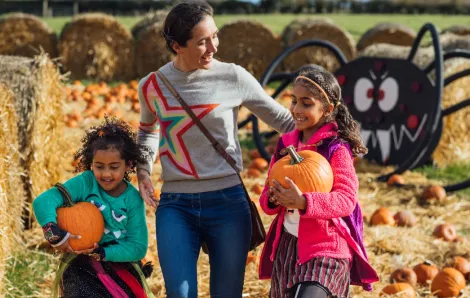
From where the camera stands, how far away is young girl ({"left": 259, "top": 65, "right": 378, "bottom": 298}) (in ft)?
9.58

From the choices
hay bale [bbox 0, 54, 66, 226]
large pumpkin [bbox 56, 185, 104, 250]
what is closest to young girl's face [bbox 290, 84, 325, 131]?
large pumpkin [bbox 56, 185, 104, 250]

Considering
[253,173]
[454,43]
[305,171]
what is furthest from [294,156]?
[454,43]

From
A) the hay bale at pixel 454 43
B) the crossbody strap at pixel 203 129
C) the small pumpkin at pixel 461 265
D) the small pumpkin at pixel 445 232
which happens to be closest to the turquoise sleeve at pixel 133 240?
the crossbody strap at pixel 203 129

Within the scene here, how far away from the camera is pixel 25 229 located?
217 inches

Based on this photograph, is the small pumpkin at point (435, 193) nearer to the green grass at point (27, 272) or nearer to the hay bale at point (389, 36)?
the green grass at point (27, 272)

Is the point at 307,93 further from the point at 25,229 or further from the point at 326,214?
the point at 25,229

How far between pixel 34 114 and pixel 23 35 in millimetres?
11076

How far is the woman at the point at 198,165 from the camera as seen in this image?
3207 mm

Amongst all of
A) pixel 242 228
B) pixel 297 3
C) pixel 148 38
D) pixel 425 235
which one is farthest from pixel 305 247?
pixel 297 3

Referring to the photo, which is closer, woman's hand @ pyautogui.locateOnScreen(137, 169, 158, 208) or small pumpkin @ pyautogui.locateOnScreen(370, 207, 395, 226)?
woman's hand @ pyautogui.locateOnScreen(137, 169, 158, 208)

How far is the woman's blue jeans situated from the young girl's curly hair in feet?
0.77

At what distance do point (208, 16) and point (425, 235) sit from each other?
10.6 ft

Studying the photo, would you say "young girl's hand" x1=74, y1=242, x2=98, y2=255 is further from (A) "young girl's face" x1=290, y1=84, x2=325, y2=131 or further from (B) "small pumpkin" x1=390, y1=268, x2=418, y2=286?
(B) "small pumpkin" x1=390, y1=268, x2=418, y2=286

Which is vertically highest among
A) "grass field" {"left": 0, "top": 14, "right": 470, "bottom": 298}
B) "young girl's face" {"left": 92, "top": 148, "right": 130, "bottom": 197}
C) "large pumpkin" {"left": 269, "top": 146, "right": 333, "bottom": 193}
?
"large pumpkin" {"left": 269, "top": 146, "right": 333, "bottom": 193}
